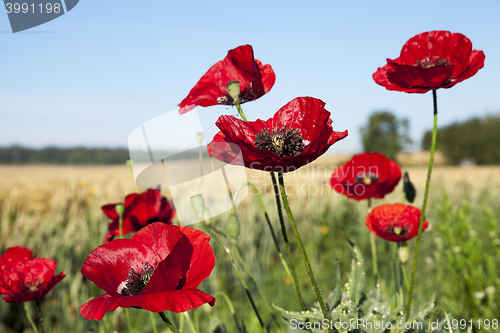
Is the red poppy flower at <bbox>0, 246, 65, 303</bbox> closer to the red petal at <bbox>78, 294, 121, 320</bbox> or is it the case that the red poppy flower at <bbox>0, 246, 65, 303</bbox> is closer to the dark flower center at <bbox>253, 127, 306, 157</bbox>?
the red petal at <bbox>78, 294, 121, 320</bbox>

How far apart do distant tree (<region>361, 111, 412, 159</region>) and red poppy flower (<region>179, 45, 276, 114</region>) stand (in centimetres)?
2326

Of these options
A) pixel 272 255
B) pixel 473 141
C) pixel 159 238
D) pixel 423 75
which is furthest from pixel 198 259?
pixel 473 141

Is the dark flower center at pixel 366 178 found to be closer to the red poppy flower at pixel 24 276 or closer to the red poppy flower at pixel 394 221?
the red poppy flower at pixel 394 221

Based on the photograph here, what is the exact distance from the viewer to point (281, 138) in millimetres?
570

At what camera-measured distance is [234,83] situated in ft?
2.22

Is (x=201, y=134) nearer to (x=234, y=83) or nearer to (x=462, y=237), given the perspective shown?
(x=234, y=83)

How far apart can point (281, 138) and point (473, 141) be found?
880 inches

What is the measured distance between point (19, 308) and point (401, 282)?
2021mm

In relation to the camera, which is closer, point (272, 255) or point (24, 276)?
point (24, 276)

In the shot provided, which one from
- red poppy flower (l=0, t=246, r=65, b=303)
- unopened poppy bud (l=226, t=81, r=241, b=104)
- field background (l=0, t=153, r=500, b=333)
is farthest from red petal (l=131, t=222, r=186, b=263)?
field background (l=0, t=153, r=500, b=333)

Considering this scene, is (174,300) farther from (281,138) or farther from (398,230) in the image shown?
(398,230)

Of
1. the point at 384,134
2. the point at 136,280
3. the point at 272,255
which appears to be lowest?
the point at 384,134

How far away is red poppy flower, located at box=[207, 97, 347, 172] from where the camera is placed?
0.49 m

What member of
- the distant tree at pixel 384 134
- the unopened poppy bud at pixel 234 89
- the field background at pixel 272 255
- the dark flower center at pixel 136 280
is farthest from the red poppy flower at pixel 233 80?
the distant tree at pixel 384 134
